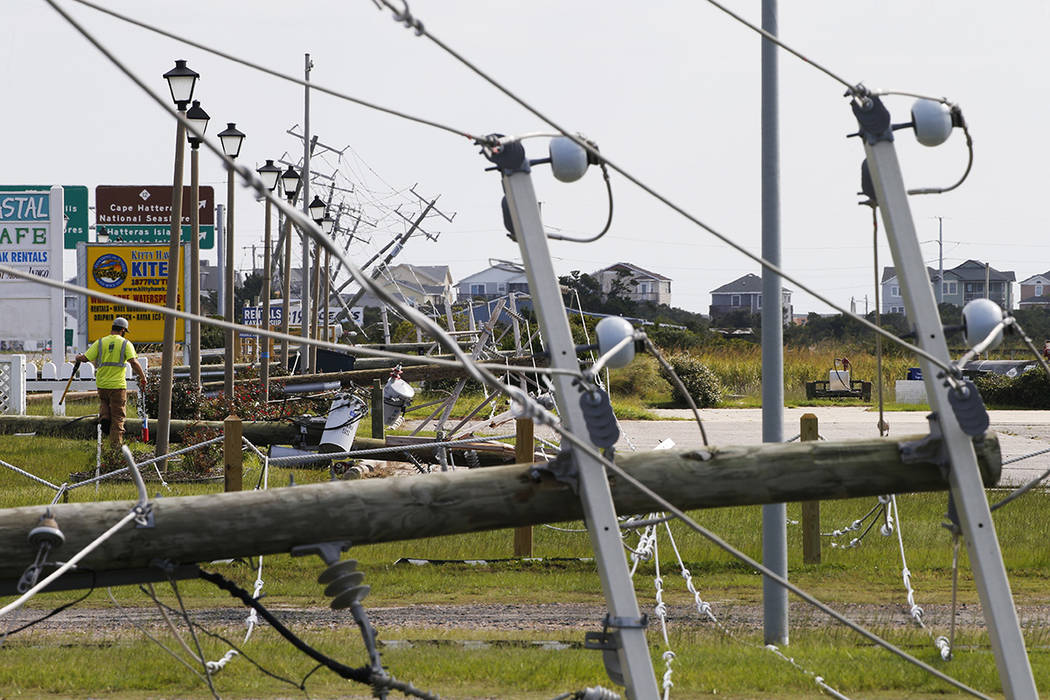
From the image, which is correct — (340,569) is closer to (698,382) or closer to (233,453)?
(233,453)

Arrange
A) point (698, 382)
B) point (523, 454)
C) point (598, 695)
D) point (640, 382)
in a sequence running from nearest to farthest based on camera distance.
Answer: point (598, 695) → point (523, 454) → point (698, 382) → point (640, 382)

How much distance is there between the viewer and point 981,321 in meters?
5.33

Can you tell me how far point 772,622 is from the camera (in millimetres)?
8367

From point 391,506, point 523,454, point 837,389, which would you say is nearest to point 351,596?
point 391,506

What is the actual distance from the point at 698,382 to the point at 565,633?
98.2 feet

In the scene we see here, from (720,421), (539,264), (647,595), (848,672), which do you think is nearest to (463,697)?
(848,672)

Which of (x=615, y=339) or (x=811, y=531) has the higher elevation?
(x=615, y=339)

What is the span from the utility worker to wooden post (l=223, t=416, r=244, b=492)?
6776mm

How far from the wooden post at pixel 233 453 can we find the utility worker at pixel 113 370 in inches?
267

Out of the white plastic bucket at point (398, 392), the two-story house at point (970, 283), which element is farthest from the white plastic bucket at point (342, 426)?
the two-story house at point (970, 283)

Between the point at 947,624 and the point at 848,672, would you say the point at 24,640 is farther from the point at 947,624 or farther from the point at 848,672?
the point at 947,624

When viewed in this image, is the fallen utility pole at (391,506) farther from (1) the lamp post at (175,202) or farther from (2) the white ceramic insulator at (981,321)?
(1) the lamp post at (175,202)

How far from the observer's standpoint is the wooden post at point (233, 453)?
459 inches

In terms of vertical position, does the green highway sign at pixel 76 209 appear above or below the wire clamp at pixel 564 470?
above
